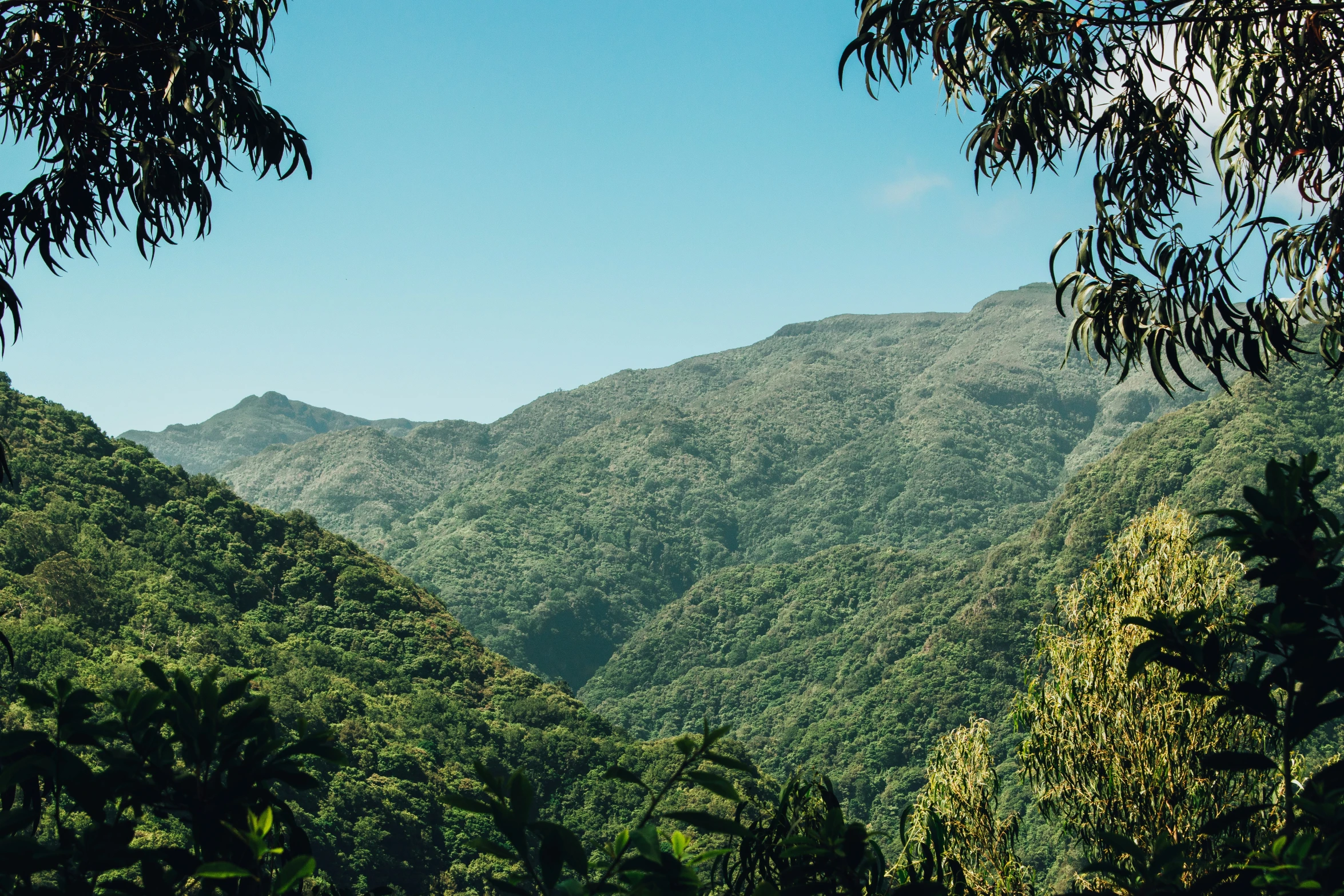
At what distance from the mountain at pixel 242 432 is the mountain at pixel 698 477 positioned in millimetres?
32577

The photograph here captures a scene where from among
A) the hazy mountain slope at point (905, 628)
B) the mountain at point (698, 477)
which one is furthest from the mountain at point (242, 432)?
the hazy mountain slope at point (905, 628)

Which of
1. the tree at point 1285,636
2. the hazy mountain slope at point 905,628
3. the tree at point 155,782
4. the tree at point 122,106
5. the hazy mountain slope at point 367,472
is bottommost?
the hazy mountain slope at point 905,628

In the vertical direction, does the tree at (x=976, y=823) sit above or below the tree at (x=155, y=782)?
below

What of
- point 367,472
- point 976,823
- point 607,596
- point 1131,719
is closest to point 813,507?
point 607,596

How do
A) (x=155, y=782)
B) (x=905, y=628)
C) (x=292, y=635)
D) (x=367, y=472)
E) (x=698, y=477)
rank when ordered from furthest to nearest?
(x=367, y=472)
(x=698, y=477)
(x=905, y=628)
(x=292, y=635)
(x=155, y=782)

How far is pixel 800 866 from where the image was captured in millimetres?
1751

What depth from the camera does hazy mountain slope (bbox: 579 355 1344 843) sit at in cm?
4691

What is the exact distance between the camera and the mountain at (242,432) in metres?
159

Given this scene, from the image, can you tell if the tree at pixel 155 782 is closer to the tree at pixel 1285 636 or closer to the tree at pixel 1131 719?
the tree at pixel 1285 636

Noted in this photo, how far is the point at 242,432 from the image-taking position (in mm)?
167750

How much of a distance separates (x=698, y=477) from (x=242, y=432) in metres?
94.5

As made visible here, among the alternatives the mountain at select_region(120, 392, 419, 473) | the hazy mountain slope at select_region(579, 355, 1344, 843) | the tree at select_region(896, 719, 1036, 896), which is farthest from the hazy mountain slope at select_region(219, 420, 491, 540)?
the tree at select_region(896, 719, 1036, 896)

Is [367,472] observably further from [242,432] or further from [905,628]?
[905,628]

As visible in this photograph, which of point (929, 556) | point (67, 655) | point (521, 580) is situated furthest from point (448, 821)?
point (521, 580)
